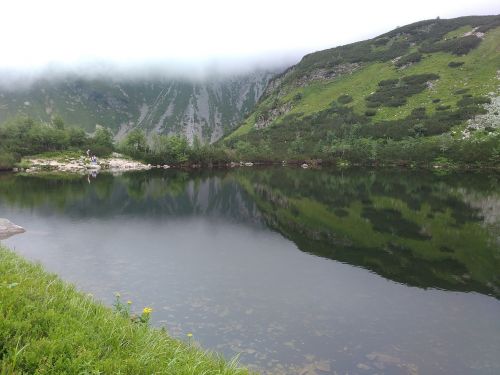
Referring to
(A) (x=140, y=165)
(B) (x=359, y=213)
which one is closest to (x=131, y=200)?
(B) (x=359, y=213)

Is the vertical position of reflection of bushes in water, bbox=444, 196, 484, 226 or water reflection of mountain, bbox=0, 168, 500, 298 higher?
water reflection of mountain, bbox=0, 168, 500, 298

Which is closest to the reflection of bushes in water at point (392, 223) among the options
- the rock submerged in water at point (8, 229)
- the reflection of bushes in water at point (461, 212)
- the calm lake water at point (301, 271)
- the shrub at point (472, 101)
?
the calm lake water at point (301, 271)

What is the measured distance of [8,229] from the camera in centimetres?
4006

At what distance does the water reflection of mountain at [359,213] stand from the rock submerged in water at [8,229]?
10090 millimetres

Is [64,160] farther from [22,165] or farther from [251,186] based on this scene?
[251,186]

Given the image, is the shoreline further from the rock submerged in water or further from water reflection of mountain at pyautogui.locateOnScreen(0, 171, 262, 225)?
the rock submerged in water

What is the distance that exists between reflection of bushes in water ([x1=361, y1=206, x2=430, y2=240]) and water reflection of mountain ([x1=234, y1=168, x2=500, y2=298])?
11 cm

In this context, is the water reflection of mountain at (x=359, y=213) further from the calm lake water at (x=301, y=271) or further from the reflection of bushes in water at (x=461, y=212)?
the calm lake water at (x=301, y=271)

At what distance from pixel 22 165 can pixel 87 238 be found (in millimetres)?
109317

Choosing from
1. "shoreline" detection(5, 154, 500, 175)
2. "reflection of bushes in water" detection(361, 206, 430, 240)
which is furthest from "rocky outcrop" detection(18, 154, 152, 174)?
"reflection of bushes in water" detection(361, 206, 430, 240)

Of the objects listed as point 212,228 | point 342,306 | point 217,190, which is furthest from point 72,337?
point 217,190

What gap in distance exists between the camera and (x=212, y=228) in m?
47.5

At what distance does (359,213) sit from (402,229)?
9.13 m

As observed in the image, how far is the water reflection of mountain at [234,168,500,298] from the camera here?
101ft
